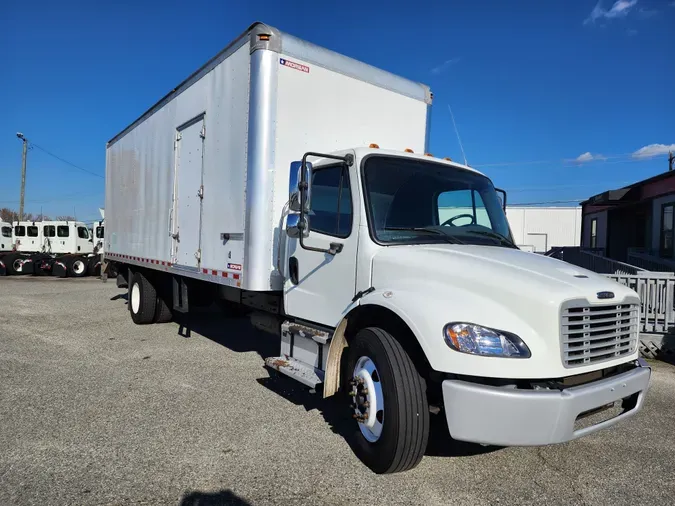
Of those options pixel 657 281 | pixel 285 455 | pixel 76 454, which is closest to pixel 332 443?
pixel 285 455

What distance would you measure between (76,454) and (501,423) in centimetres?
306

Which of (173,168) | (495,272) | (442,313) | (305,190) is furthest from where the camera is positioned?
(173,168)

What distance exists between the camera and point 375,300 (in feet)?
11.2

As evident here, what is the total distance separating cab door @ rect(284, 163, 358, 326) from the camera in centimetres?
391

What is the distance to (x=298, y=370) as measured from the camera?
4.26 m

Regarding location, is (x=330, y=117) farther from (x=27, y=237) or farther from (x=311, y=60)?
(x=27, y=237)

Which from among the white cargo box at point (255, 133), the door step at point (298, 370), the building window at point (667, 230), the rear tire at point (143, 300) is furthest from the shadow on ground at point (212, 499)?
the building window at point (667, 230)

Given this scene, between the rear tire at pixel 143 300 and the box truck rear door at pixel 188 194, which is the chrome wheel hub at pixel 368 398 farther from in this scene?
the rear tire at pixel 143 300

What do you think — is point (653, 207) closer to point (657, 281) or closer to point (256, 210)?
point (657, 281)

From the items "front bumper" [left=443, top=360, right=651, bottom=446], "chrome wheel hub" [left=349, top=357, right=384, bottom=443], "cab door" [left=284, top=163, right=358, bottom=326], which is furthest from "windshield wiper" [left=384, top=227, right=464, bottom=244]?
"front bumper" [left=443, top=360, right=651, bottom=446]

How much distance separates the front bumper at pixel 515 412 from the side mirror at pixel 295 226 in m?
1.69

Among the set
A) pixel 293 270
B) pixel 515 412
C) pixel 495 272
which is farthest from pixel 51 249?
pixel 515 412

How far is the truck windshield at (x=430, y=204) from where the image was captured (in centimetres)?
382

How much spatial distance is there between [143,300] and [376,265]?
20.5 feet
